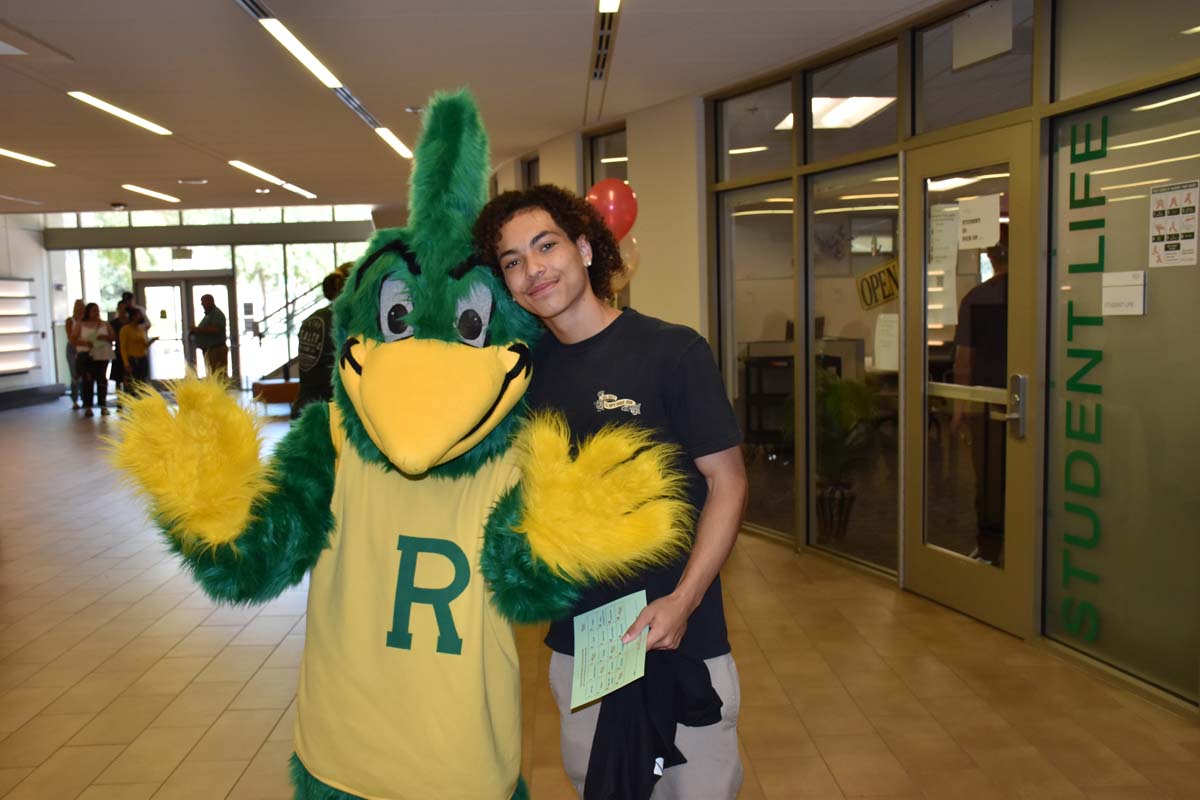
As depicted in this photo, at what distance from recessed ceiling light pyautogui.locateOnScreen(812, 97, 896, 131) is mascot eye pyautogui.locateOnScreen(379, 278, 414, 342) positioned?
12.2 ft

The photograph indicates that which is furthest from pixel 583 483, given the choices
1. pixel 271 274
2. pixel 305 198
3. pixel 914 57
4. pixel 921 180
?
pixel 271 274

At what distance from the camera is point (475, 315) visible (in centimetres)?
170

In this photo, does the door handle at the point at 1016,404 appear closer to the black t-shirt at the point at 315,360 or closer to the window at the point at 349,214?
the black t-shirt at the point at 315,360

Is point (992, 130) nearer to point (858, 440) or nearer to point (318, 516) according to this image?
point (858, 440)

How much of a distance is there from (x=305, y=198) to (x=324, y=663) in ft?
37.7

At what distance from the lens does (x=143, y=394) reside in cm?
171

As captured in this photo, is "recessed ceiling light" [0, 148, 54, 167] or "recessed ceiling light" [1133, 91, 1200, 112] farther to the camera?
"recessed ceiling light" [0, 148, 54, 167]

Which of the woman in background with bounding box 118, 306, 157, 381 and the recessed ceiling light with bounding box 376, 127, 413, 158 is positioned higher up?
the recessed ceiling light with bounding box 376, 127, 413, 158

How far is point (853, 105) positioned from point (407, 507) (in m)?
4.12

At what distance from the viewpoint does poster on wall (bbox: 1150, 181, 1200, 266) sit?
3.12 m

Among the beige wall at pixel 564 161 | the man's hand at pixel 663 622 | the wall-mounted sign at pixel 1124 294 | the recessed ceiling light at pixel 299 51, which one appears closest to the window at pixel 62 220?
the beige wall at pixel 564 161

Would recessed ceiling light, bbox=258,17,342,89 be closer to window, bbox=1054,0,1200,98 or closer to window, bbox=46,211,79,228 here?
window, bbox=1054,0,1200,98

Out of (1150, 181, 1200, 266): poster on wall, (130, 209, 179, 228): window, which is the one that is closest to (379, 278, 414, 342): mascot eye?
(1150, 181, 1200, 266): poster on wall

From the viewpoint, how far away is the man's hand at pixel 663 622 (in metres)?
1.50
